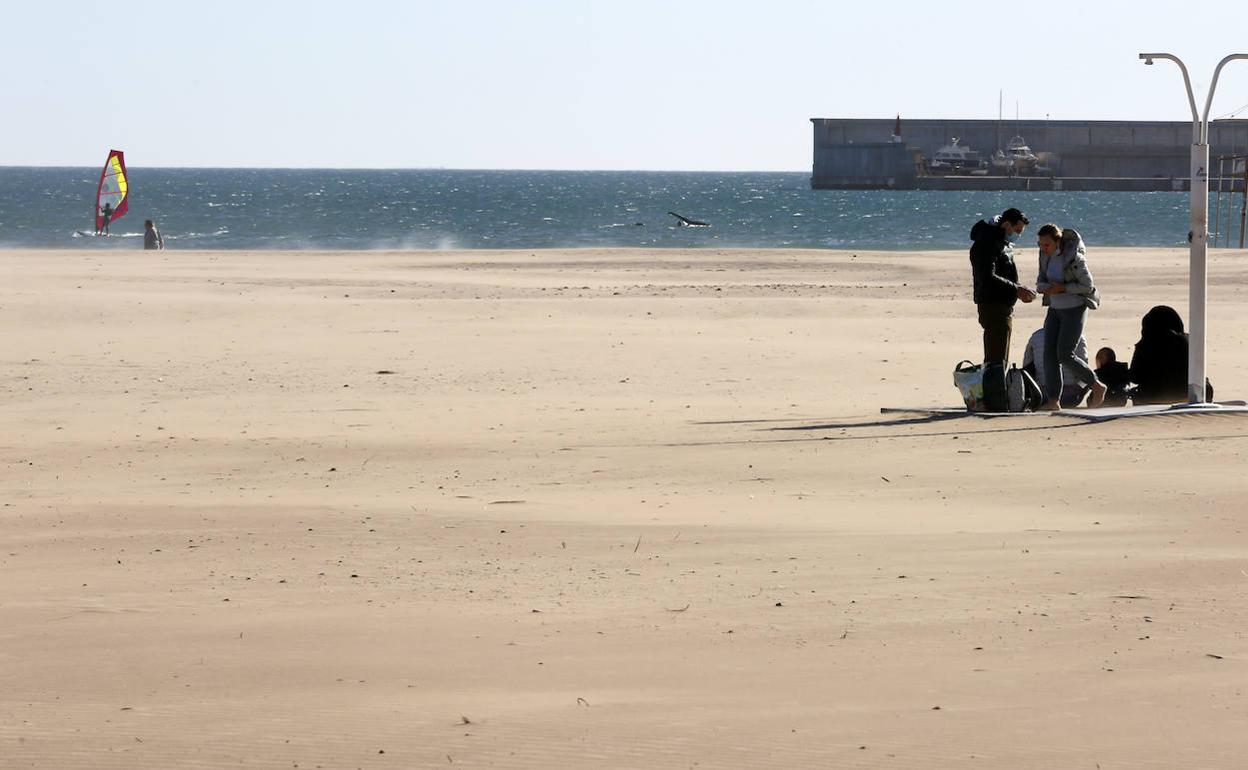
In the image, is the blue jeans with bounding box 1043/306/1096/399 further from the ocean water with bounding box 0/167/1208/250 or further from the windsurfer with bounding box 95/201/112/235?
the windsurfer with bounding box 95/201/112/235

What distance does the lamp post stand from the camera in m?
11.0

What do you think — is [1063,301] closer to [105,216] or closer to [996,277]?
[996,277]

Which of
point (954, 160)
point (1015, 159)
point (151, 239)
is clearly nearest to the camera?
point (151, 239)

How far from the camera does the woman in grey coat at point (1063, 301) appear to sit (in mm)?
11414

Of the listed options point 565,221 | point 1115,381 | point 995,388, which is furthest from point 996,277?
point 565,221

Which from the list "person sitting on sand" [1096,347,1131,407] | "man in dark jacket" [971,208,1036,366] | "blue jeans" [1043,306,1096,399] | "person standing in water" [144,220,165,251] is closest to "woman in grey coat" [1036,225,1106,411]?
"blue jeans" [1043,306,1096,399]

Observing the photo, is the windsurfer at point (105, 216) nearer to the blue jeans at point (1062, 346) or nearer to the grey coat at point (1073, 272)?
the blue jeans at point (1062, 346)

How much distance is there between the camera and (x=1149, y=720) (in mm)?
5000

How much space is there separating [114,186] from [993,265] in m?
42.8

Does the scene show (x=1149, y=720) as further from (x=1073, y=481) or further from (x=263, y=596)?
(x=1073, y=481)

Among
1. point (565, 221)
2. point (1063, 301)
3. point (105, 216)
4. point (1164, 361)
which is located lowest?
point (1164, 361)

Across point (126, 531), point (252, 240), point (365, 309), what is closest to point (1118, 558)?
point (126, 531)

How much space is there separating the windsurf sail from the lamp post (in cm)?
4038

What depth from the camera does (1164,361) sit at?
1223 cm
